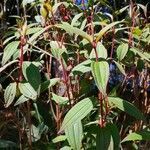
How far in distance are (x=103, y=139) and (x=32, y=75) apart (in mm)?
248

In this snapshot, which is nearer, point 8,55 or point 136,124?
point 8,55

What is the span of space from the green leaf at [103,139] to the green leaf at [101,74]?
0.16 metres

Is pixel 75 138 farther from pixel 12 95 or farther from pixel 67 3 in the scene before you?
pixel 67 3

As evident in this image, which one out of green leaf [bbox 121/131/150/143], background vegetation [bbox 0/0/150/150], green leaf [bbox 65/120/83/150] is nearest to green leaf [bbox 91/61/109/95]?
background vegetation [bbox 0/0/150/150]

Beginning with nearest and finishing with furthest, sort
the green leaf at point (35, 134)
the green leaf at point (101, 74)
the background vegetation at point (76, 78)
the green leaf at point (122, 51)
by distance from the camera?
the green leaf at point (101, 74)
the background vegetation at point (76, 78)
the green leaf at point (122, 51)
the green leaf at point (35, 134)

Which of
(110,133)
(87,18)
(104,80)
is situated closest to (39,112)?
(87,18)

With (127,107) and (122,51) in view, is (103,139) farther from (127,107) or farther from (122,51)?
(122,51)

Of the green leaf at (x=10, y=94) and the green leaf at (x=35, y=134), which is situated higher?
the green leaf at (x=10, y=94)

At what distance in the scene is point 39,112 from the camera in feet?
4.77

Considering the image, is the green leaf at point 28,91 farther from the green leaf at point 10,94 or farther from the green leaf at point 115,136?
the green leaf at point 115,136

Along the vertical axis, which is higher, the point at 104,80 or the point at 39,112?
the point at 104,80

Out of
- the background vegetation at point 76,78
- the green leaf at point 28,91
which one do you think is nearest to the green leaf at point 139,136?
the background vegetation at point 76,78

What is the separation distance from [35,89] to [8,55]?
0.12 meters

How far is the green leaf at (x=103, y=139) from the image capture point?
985mm
